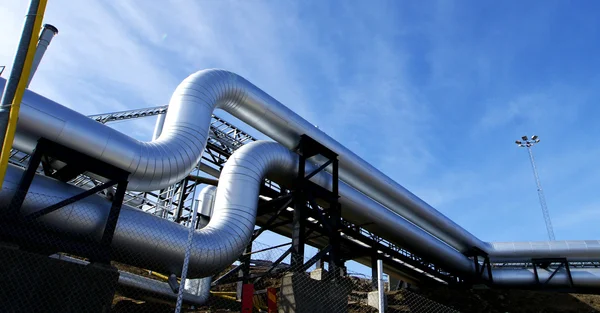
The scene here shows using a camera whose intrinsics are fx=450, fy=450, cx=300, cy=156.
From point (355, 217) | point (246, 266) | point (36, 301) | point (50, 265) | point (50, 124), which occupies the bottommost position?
point (36, 301)

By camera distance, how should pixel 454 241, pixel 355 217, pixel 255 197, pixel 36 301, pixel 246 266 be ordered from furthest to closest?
pixel 454 241 → pixel 355 217 → pixel 246 266 → pixel 255 197 → pixel 36 301

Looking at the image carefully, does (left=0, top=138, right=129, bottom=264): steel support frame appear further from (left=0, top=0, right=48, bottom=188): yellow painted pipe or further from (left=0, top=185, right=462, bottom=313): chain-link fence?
(left=0, top=0, right=48, bottom=188): yellow painted pipe

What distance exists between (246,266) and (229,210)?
14.3ft

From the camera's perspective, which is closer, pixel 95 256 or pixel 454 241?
pixel 95 256

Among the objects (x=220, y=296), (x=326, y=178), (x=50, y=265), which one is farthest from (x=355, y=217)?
(x=50, y=265)

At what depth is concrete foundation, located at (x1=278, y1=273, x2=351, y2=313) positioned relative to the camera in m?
10.1

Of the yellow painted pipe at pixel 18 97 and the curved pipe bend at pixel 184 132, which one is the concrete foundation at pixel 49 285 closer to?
the curved pipe bend at pixel 184 132

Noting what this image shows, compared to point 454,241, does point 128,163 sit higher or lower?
lower

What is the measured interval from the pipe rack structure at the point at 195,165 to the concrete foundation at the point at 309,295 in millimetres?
1517

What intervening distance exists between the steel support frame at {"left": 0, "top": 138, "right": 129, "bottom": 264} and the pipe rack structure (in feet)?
0.57

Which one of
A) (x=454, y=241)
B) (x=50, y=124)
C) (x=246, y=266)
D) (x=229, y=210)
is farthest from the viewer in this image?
(x=454, y=241)

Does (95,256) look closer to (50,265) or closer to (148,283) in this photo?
(50,265)

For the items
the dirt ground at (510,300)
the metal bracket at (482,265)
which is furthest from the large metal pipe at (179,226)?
the metal bracket at (482,265)

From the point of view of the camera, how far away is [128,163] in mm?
9281
